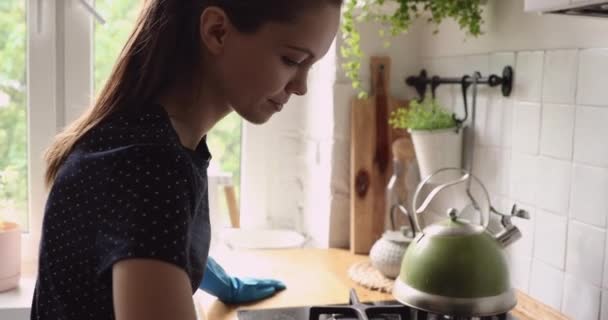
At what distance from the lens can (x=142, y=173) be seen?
544mm

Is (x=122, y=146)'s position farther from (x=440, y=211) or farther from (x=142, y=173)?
(x=440, y=211)

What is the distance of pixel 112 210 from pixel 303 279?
2.95 ft

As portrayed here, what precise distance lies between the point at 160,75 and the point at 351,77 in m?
0.88

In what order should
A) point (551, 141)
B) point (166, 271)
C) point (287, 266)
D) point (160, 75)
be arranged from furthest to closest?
1. point (287, 266)
2. point (551, 141)
3. point (160, 75)
4. point (166, 271)

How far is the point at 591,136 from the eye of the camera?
1.06 m

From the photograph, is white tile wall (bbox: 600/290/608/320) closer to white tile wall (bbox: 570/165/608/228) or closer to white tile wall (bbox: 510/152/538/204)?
white tile wall (bbox: 570/165/608/228)


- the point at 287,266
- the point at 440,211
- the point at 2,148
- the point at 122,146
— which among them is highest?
the point at 122,146

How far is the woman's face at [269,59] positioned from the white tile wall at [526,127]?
2.09ft

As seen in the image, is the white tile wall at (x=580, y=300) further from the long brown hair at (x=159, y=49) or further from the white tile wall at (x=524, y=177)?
the long brown hair at (x=159, y=49)

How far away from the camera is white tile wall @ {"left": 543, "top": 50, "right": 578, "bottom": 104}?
1.10m

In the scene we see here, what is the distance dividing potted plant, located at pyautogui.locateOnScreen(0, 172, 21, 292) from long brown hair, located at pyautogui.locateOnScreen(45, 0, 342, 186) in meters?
0.91

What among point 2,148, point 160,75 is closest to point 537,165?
point 160,75

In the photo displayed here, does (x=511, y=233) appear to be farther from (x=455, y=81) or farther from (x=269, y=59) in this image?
(x=269, y=59)

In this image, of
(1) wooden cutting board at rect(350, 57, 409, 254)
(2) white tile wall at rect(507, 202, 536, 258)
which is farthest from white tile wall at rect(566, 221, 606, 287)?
(1) wooden cutting board at rect(350, 57, 409, 254)
